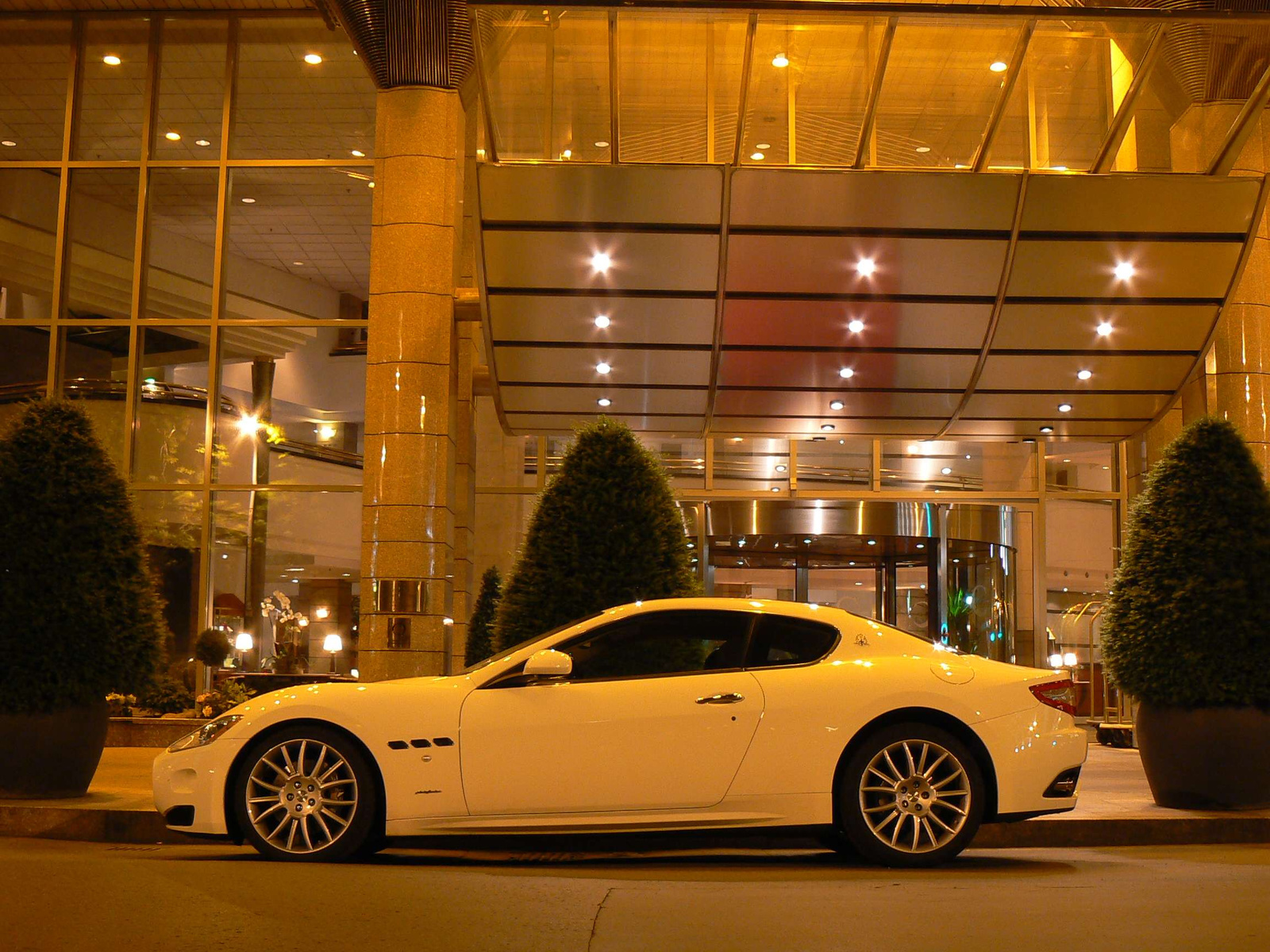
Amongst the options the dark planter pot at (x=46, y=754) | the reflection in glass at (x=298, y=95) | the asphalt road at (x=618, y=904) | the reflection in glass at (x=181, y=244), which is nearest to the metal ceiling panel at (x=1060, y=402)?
the reflection in glass at (x=298, y=95)

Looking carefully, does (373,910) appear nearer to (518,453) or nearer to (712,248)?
(712,248)

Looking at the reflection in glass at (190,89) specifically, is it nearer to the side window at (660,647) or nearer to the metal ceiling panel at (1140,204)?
the metal ceiling panel at (1140,204)

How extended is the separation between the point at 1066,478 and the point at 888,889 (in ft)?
63.6

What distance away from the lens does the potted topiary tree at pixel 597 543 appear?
1018 cm

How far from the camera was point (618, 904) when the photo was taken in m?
5.53

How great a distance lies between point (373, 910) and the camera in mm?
5336

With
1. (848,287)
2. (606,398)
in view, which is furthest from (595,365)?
(848,287)

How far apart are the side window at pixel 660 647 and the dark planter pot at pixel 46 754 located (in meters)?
4.04

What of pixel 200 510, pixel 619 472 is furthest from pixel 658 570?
pixel 200 510

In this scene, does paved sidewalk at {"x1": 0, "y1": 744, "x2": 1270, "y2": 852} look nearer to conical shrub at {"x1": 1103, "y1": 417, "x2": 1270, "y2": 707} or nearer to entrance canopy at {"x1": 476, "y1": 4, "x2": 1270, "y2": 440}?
conical shrub at {"x1": 1103, "y1": 417, "x2": 1270, "y2": 707}

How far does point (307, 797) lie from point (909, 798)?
2989 mm

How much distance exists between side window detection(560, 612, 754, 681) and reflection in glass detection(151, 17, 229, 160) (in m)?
15.9

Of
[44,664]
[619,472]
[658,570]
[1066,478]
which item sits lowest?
[44,664]

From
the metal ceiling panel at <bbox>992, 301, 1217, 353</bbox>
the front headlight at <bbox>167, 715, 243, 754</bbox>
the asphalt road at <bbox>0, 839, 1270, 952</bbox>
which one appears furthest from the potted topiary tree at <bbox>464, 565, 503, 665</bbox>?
the asphalt road at <bbox>0, 839, 1270, 952</bbox>
